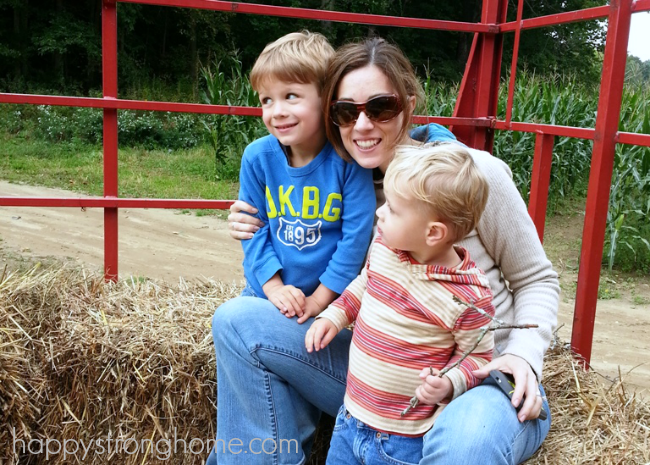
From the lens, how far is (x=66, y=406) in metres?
2.09

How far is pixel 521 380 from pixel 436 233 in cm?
37

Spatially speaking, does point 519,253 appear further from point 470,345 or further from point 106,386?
point 106,386

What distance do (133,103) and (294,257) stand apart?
3.49 ft

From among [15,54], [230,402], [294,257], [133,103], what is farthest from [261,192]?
[15,54]

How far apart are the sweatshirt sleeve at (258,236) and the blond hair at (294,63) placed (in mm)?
246

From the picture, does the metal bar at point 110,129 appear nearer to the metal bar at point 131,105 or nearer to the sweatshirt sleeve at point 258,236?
the metal bar at point 131,105

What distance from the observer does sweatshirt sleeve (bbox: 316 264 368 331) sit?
5.92ft

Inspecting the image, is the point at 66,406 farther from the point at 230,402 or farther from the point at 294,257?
the point at 294,257

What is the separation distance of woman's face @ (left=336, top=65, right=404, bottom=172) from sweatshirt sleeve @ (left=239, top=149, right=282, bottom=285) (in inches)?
12.4

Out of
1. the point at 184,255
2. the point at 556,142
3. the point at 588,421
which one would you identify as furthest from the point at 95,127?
the point at 588,421

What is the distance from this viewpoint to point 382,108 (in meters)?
1.77

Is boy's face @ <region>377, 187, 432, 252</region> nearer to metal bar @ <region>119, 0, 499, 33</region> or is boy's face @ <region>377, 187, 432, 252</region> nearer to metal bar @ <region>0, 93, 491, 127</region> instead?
metal bar @ <region>0, 93, 491, 127</region>

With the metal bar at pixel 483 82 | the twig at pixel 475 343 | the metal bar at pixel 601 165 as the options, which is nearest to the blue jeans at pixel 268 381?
the twig at pixel 475 343

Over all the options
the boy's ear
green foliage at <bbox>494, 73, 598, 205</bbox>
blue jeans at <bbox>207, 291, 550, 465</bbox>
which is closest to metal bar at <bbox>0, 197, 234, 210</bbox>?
blue jeans at <bbox>207, 291, 550, 465</bbox>
